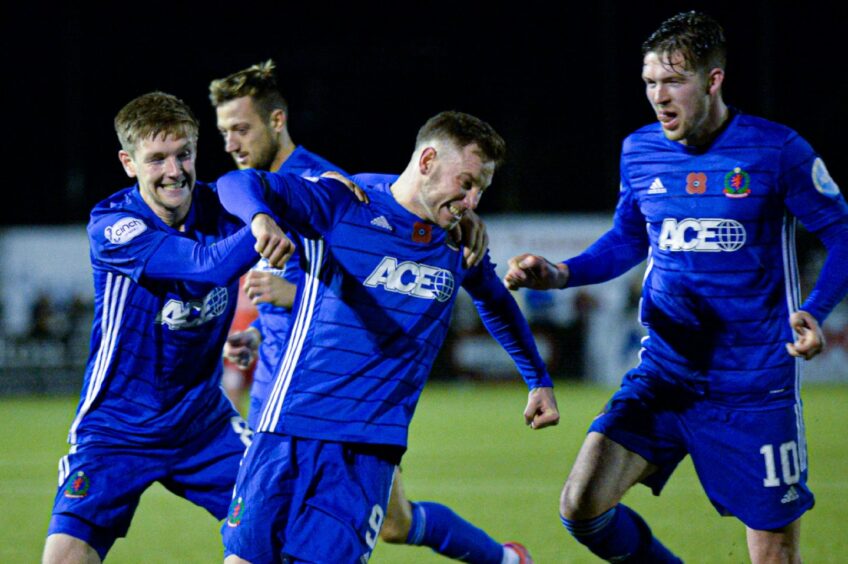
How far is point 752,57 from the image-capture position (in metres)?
21.5

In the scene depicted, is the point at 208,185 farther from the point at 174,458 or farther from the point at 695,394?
the point at 695,394

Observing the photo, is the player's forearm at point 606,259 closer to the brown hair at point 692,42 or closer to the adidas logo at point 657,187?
the adidas logo at point 657,187

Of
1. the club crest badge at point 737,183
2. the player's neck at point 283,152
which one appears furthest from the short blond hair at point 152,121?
the club crest badge at point 737,183

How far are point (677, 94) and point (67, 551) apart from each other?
2.77 metres

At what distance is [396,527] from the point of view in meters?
5.10

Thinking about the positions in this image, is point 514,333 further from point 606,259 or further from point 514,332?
point 606,259

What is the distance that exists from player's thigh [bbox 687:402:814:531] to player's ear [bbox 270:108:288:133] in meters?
2.58

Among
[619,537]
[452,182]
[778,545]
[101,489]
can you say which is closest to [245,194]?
[452,182]

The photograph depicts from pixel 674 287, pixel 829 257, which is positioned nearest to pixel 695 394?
pixel 674 287

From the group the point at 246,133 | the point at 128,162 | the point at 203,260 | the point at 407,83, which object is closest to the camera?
the point at 203,260

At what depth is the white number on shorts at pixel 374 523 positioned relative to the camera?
12.4 feet

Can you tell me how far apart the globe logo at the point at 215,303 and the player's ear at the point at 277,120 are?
1.54 metres

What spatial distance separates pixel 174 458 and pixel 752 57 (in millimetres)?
18947

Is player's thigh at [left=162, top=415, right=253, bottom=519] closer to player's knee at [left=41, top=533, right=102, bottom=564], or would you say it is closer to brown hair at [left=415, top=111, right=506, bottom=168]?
player's knee at [left=41, top=533, right=102, bottom=564]
